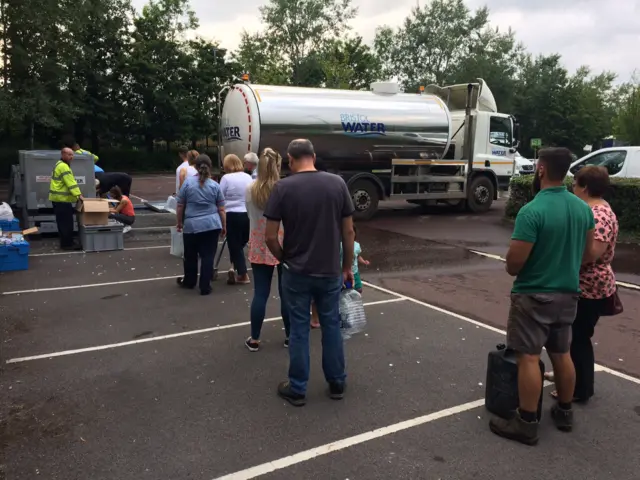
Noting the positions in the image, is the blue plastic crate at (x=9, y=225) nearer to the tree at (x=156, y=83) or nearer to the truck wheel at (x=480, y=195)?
the truck wheel at (x=480, y=195)

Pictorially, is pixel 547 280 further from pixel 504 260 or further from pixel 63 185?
pixel 63 185

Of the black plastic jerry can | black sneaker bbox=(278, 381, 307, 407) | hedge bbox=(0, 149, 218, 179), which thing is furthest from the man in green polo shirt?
hedge bbox=(0, 149, 218, 179)

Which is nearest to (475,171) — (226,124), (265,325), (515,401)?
(226,124)

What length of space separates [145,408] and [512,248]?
2649 millimetres

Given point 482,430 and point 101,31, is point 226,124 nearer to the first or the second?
point 482,430

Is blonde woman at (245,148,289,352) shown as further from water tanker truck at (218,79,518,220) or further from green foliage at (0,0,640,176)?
green foliage at (0,0,640,176)

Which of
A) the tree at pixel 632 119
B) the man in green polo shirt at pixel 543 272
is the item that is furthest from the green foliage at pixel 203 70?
the man in green polo shirt at pixel 543 272

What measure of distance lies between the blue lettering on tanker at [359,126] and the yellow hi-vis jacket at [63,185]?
590cm

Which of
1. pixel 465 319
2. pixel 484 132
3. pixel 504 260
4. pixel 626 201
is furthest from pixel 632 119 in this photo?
pixel 465 319

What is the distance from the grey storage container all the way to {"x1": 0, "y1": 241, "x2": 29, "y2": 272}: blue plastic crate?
1.31 meters

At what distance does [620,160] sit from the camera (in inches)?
516

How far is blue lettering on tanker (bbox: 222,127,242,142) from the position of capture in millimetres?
12020

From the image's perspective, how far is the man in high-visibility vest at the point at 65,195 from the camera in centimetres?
900

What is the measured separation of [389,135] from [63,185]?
287 inches
